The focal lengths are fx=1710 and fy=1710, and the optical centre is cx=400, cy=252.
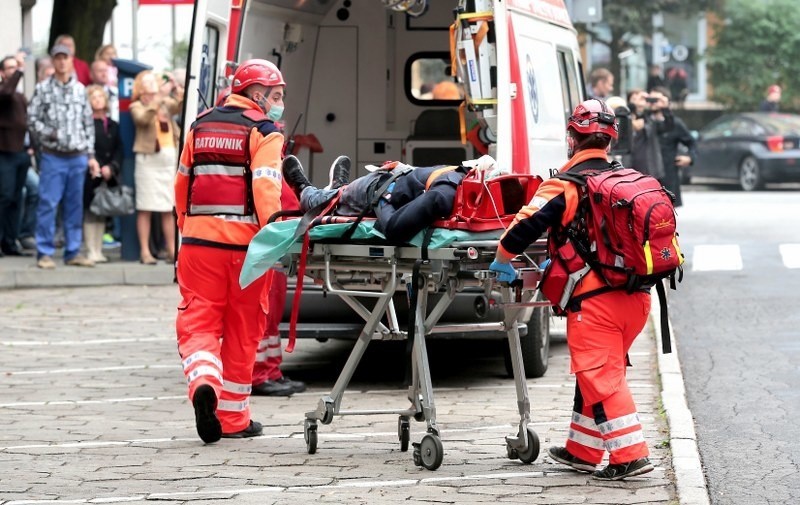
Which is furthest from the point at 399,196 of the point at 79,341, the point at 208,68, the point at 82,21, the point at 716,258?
the point at 82,21

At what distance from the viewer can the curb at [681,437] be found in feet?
23.5

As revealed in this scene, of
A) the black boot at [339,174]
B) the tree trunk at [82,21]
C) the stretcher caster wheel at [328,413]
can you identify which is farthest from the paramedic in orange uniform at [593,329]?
the tree trunk at [82,21]

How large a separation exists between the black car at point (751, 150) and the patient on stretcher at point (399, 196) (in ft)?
71.9

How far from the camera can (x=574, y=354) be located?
7.56 meters

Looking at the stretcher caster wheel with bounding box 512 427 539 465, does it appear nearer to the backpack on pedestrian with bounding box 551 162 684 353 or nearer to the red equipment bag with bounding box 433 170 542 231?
the backpack on pedestrian with bounding box 551 162 684 353

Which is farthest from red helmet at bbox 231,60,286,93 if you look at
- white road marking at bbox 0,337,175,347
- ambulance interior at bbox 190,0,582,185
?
white road marking at bbox 0,337,175,347

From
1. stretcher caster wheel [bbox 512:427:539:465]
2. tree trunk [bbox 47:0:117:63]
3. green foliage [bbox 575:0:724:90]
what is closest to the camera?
stretcher caster wheel [bbox 512:427:539:465]

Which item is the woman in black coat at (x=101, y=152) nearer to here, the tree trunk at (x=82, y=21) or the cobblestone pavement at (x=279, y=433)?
the cobblestone pavement at (x=279, y=433)

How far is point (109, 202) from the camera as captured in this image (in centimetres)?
1694

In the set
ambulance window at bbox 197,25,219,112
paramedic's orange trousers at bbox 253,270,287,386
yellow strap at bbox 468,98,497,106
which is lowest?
paramedic's orange trousers at bbox 253,270,287,386

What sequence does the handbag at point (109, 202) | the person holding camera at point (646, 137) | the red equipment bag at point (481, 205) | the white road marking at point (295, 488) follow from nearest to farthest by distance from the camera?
1. the white road marking at point (295, 488)
2. the red equipment bag at point (481, 205)
3. the handbag at point (109, 202)
4. the person holding camera at point (646, 137)

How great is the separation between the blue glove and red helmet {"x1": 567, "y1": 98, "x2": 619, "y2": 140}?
0.73 meters

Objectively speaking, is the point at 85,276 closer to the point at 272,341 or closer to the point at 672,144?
the point at 672,144

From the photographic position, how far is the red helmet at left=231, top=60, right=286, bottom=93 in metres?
8.86
